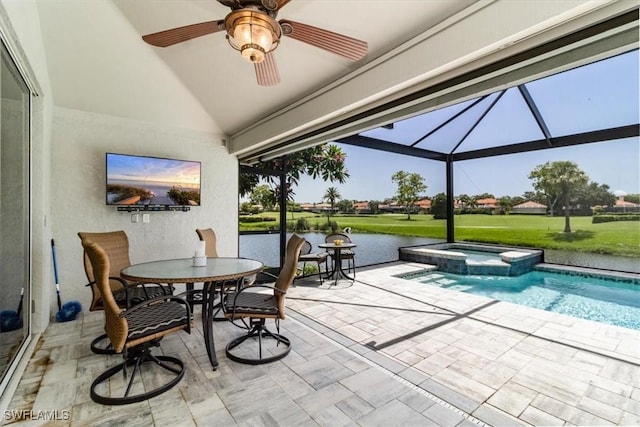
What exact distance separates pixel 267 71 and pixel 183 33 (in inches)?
24.9

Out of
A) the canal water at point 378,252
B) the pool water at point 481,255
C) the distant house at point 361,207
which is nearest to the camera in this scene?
the canal water at point 378,252

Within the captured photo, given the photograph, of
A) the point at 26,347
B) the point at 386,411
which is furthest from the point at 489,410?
the point at 26,347

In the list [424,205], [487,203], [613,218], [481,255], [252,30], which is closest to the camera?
[252,30]

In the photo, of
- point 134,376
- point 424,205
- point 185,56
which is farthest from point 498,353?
point 424,205

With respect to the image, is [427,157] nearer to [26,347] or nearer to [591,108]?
[591,108]

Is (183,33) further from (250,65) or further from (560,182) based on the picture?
(560,182)

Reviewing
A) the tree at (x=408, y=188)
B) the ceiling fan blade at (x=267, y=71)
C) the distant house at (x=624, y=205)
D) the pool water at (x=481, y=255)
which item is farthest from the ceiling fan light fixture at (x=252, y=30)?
the distant house at (x=624, y=205)

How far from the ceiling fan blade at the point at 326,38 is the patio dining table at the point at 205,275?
1.94 meters

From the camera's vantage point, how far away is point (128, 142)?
4.27 m

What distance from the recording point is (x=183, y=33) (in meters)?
1.93

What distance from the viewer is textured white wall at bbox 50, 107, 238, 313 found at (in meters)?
3.79

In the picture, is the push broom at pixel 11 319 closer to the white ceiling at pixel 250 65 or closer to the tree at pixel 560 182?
the white ceiling at pixel 250 65

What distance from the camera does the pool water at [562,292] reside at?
14.6 feet

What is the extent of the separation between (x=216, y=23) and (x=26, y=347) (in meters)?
3.46
